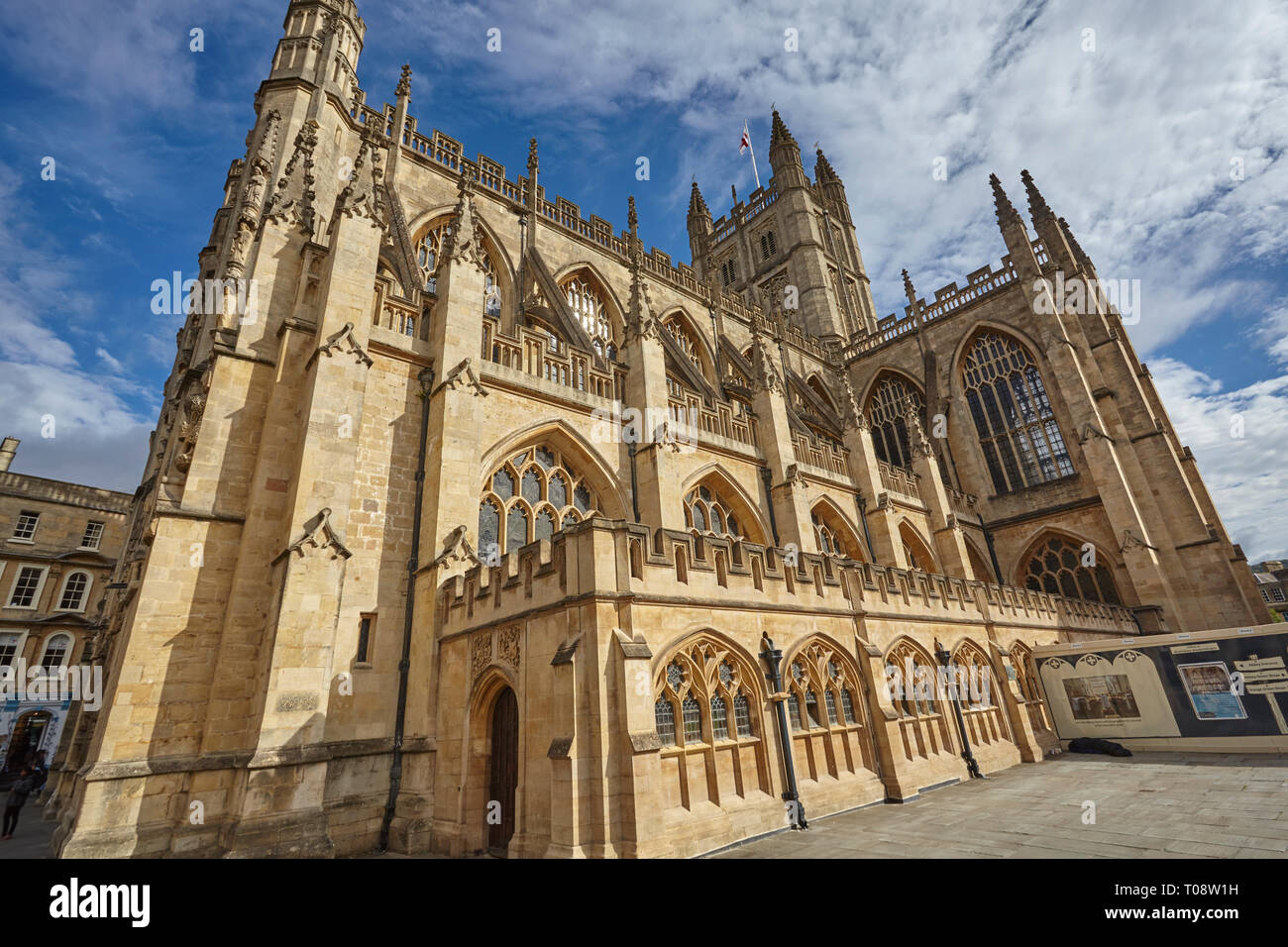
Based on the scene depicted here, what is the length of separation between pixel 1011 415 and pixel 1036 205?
942 cm

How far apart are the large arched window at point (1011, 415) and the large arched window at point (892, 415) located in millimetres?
2606

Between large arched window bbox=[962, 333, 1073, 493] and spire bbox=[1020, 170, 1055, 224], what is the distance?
5.24 m

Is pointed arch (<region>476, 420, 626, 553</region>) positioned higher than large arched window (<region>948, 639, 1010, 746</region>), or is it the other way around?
pointed arch (<region>476, 420, 626, 553</region>)

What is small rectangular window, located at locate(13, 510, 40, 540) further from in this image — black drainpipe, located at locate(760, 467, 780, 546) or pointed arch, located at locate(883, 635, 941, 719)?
pointed arch, located at locate(883, 635, 941, 719)

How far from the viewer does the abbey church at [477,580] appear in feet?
24.0

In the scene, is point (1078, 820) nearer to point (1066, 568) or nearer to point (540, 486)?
point (540, 486)

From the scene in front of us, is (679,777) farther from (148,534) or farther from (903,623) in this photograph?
(148,534)

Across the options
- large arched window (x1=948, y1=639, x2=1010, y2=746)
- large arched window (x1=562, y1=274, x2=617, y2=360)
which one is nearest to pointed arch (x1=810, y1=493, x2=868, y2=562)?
large arched window (x1=948, y1=639, x2=1010, y2=746)

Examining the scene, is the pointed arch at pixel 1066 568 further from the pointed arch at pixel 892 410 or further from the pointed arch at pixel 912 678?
the pointed arch at pixel 912 678

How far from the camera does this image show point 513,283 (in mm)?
17656

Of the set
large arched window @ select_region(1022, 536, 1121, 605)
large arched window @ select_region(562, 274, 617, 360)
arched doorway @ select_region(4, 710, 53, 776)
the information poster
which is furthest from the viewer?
large arched window @ select_region(1022, 536, 1121, 605)

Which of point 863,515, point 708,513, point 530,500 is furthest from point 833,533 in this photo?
point 530,500

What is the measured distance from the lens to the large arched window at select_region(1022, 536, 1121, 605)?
2206cm
